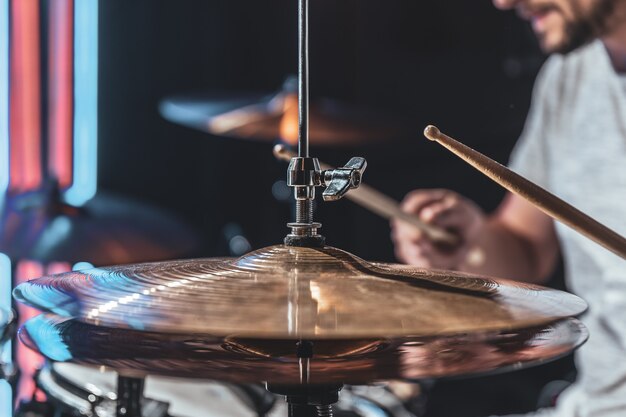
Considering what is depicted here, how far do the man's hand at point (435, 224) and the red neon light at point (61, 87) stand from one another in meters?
1.22

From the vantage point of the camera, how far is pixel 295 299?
1.77ft

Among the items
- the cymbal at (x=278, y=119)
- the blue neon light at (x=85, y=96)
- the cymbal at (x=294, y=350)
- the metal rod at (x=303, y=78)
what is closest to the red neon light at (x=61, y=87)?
the blue neon light at (x=85, y=96)

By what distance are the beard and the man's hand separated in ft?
1.06

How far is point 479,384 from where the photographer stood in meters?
2.11

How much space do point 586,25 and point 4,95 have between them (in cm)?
147

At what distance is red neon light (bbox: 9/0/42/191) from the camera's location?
2.12m

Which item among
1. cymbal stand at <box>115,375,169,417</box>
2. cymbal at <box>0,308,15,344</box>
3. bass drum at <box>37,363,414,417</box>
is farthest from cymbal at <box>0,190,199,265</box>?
cymbal stand at <box>115,375,169,417</box>

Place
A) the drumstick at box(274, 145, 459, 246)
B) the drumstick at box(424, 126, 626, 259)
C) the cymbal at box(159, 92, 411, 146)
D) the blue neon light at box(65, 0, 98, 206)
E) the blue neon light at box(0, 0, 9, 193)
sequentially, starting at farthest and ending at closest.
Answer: the blue neon light at box(65, 0, 98, 206) < the blue neon light at box(0, 0, 9, 193) < the cymbal at box(159, 92, 411, 146) < the drumstick at box(274, 145, 459, 246) < the drumstick at box(424, 126, 626, 259)

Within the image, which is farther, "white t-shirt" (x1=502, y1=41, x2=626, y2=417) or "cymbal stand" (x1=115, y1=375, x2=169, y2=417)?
"white t-shirt" (x1=502, y1=41, x2=626, y2=417)

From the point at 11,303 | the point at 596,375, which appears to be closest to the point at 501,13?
the point at 596,375

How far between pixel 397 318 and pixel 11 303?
1794mm

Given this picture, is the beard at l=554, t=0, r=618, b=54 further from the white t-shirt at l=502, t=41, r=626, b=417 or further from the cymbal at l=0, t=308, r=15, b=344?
the cymbal at l=0, t=308, r=15, b=344

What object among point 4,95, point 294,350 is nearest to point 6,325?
point 294,350

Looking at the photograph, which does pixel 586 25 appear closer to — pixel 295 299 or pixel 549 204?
pixel 549 204
